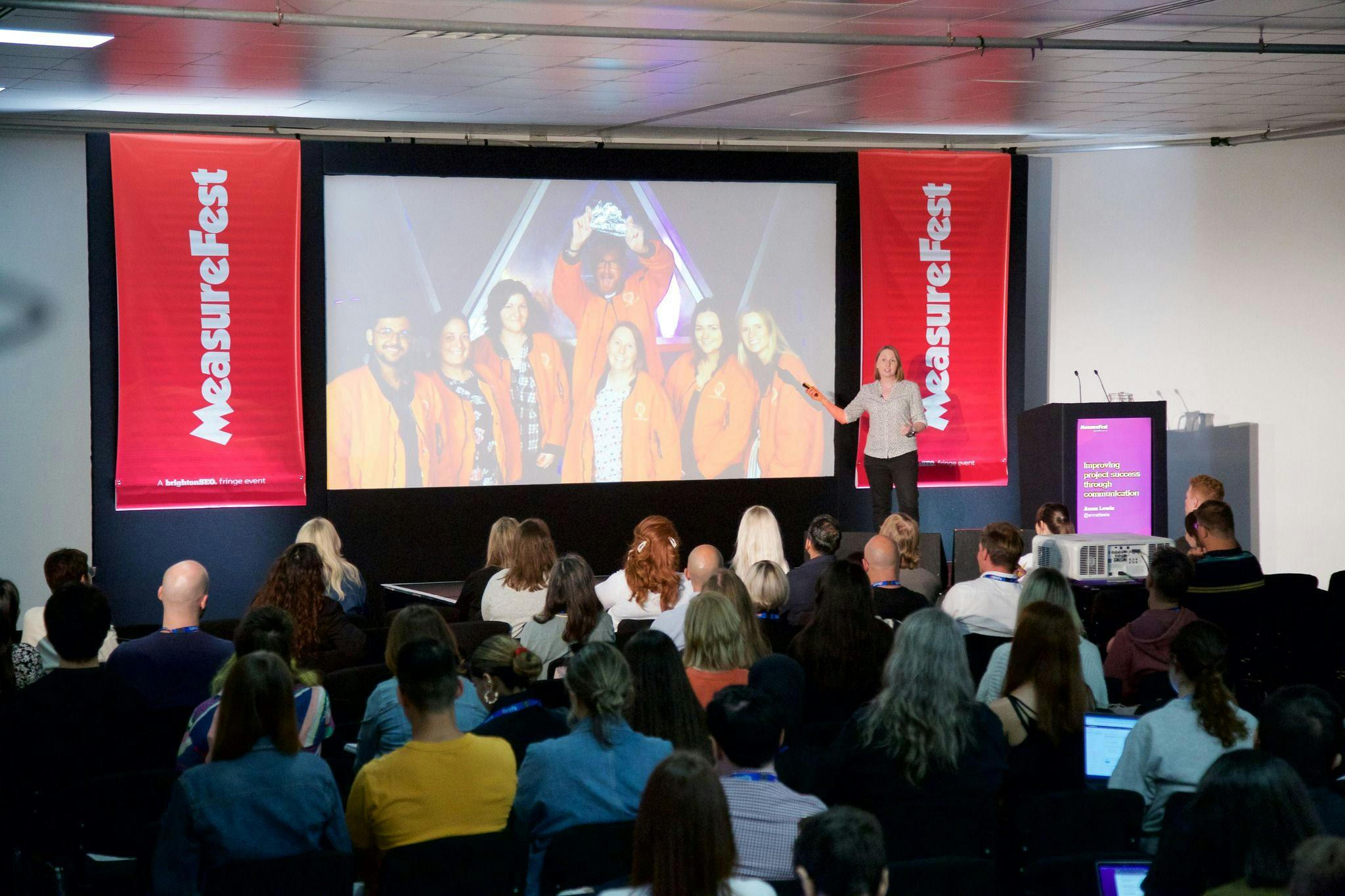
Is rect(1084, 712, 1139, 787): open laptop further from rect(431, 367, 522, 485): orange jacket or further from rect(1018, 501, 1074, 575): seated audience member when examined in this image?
rect(431, 367, 522, 485): orange jacket

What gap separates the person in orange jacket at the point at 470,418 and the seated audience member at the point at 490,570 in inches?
119

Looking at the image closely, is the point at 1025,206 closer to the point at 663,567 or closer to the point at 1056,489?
the point at 1056,489

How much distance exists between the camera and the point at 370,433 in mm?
9305

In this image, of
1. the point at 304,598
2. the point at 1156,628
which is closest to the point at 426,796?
the point at 304,598

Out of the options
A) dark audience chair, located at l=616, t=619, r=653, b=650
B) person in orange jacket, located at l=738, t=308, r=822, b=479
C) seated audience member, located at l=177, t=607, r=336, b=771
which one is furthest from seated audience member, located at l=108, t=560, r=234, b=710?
person in orange jacket, located at l=738, t=308, r=822, b=479

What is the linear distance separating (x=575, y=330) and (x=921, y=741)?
6650mm

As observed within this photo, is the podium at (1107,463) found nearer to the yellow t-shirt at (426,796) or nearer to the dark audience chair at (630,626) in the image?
the dark audience chair at (630,626)

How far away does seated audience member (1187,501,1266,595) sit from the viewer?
6031mm

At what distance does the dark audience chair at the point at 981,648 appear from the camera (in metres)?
5.13

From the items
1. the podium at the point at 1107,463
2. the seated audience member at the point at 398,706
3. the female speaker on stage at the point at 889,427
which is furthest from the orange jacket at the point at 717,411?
the seated audience member at the point at 398,706

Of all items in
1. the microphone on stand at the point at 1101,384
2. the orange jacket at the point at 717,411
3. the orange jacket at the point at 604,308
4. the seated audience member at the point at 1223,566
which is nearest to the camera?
the seated audience member at the point at 1223,566

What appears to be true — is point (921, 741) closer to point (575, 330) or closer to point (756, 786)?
point (756, 786)

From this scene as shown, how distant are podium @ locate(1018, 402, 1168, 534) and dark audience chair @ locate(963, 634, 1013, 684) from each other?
14.1 ft

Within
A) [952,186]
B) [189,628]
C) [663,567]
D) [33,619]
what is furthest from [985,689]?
[952,186]
